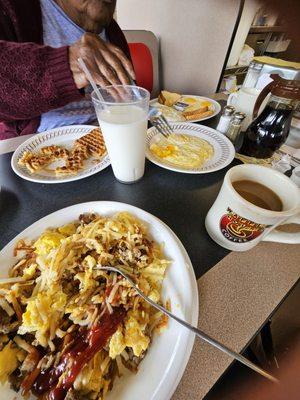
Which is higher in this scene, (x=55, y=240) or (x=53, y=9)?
(x=53, y=9)

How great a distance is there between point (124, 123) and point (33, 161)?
0.97ft

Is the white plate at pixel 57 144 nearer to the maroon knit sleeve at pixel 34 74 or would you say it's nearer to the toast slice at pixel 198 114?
the maroon knit sleeve at pixel 34 74

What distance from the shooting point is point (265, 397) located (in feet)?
0.26

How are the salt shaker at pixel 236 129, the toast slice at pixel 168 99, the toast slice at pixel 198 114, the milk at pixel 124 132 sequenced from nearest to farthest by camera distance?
the milk at pixel 124 132 → the salt shaker at pixel 236 129 → the toast slice at pixel 198 114 → the toast slice at pixel 168 99

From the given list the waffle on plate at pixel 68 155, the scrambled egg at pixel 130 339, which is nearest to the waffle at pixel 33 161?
the waffle on plate at pixel 68 155

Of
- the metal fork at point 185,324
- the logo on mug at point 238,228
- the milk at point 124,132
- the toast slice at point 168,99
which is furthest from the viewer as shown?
the toast slice at point 168,99

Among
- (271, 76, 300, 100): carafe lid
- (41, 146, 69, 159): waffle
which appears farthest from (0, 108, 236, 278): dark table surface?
(271, 76, 300, 100): carafe lid

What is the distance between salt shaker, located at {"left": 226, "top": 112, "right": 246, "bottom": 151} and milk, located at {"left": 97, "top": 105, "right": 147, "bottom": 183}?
0.35 m

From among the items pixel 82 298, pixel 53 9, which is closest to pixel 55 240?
pixel 82 298

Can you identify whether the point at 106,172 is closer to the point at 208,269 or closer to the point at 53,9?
the point at 208,269

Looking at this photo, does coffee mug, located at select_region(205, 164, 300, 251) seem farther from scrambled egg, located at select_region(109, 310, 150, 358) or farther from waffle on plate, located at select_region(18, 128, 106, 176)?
waffle on plate, located at select_region(18, 128, 106, 176)

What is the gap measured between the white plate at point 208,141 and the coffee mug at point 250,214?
17cm

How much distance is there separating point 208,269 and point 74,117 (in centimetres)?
78

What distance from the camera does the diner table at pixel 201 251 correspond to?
34 centimetres
